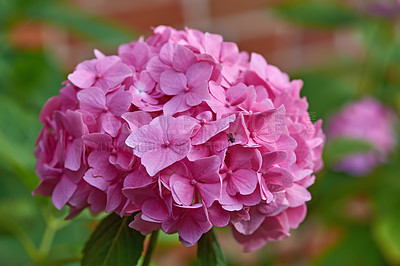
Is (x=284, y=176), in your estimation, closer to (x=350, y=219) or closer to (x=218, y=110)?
(x=218, y=110)

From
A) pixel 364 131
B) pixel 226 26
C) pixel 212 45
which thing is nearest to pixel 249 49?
pixel 226 26

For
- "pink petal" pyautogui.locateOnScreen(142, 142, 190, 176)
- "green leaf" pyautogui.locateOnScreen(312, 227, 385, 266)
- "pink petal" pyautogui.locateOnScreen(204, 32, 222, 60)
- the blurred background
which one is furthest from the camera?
"green leaf" pyautogui.locateOnScreen(312, 227, 385, 266)

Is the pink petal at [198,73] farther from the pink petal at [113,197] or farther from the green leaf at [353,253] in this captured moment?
the green leaf at [353,253]

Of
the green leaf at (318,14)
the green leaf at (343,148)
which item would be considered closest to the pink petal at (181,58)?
the green leaf at (343,148)

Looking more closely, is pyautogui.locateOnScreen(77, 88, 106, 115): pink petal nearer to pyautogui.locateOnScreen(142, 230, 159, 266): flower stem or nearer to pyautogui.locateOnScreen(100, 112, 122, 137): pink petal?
pyautogui.locateOnScreen(100, 112, 122, 137): pink petal

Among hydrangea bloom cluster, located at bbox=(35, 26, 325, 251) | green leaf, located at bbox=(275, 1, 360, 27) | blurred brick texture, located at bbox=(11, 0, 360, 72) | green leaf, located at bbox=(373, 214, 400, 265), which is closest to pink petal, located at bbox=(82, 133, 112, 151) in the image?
hydrangea bloom cluster, located at bbox=(35, 26, 325, 251)

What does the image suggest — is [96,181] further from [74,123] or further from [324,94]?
[324,94]

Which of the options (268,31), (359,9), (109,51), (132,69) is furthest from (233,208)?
(268,31)

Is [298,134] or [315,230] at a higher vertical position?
[298,134]
